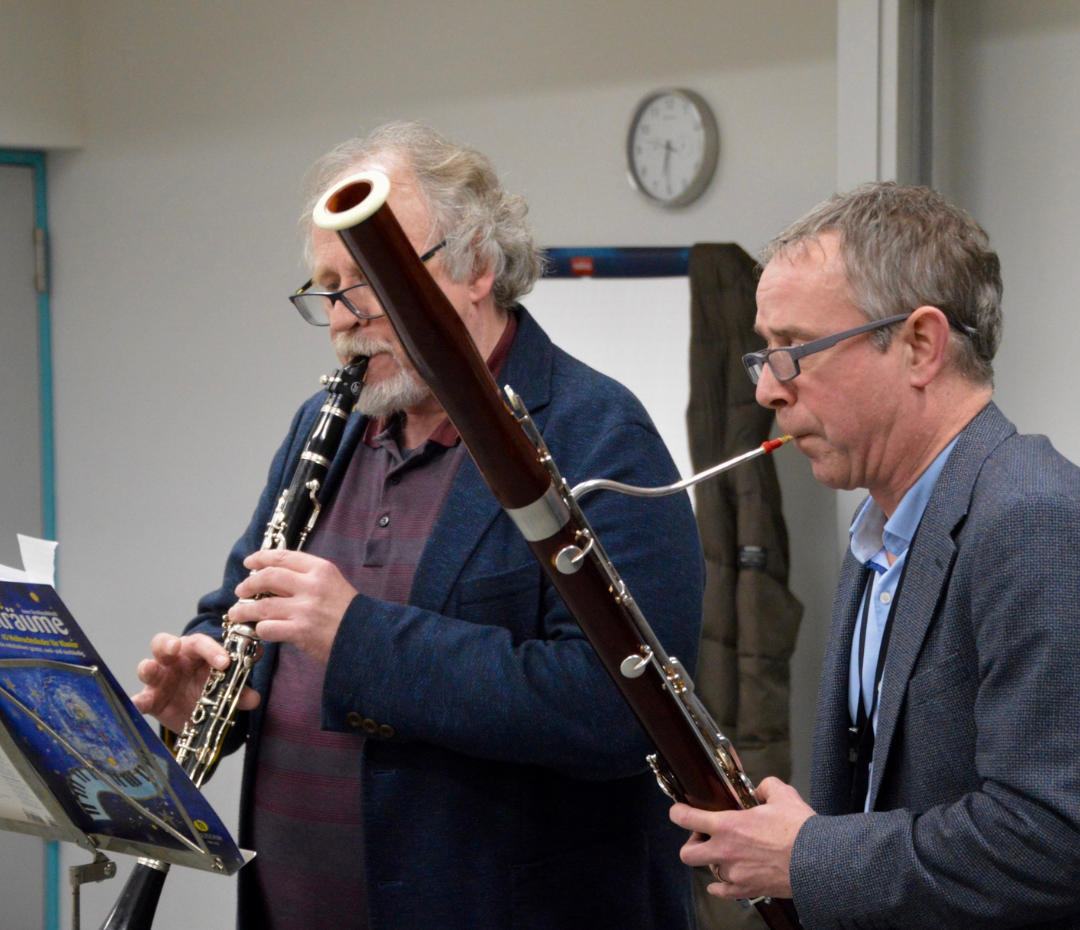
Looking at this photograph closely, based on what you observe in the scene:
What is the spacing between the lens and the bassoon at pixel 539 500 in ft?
3.35

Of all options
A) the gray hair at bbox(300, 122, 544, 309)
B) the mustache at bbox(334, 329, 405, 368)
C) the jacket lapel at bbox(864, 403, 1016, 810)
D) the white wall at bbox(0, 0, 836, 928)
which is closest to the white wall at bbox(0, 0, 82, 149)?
the white wall at bbox(0, 0, 836, 928)

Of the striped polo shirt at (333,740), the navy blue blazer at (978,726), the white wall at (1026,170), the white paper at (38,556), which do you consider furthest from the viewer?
the white wall at (1026,170)

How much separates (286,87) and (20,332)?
1.09m

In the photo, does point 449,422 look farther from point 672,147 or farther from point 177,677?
point 672,147

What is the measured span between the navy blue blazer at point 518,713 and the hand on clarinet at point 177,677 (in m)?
0.19

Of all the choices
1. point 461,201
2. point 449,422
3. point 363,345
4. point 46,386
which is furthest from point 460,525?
point 46,386

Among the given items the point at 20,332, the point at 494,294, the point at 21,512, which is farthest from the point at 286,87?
the point at 494,294

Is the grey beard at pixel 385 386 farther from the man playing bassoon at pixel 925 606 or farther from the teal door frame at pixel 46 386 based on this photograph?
the teal door frame at pixel 46 386

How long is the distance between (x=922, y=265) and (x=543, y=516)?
0.41m

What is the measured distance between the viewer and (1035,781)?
3.32 ft

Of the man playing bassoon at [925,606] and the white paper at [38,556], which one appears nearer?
the man playing bassoon at [925,606]

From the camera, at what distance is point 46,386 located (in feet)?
12.8

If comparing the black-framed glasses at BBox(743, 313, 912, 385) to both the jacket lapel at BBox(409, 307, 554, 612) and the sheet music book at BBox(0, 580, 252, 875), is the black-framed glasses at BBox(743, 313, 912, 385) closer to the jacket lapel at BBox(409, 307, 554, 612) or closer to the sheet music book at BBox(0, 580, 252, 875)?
the jacket lapel at BBox(409, 307, 554, 612)

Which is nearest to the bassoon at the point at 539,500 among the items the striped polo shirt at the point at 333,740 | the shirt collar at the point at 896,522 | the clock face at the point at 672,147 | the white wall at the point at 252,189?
the shirt collar at the point at 896,522
